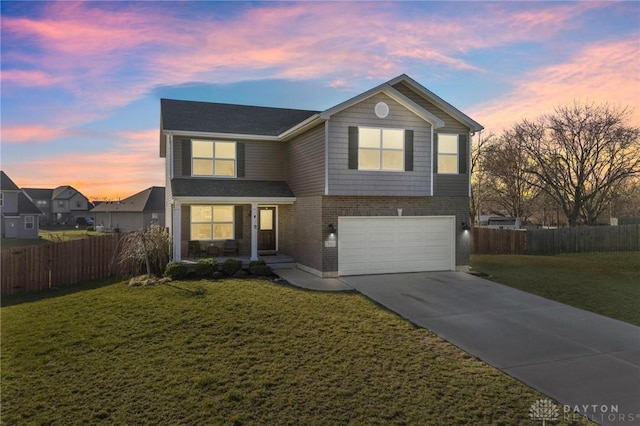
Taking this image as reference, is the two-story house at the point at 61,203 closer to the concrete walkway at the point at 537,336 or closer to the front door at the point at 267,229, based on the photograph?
the front door at the point at 267,229

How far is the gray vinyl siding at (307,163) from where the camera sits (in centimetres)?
1334

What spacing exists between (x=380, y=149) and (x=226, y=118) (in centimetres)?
769

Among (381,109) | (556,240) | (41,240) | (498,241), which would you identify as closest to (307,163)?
(381,109)

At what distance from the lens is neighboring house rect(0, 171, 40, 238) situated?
3497 centimetres

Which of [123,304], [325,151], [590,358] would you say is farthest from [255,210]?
[590,358]

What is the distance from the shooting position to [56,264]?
1324 cm

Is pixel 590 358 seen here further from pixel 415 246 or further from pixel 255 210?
pixel 255 210

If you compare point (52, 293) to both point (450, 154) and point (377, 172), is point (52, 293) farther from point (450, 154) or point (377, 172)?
point (450, 154)

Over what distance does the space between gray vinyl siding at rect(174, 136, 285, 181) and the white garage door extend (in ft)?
16.0

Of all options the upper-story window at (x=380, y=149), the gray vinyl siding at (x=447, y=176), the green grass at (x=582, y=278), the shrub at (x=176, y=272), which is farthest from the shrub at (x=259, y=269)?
the green grass at (x=582, y=278)

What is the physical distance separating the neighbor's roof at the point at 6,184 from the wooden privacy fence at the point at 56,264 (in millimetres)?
28819

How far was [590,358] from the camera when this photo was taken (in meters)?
6.47

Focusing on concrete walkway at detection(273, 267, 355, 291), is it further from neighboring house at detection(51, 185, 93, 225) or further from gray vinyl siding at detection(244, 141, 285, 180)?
neighboring house at detection(51, 185, 93, 225)

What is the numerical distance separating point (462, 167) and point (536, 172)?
695 inches
